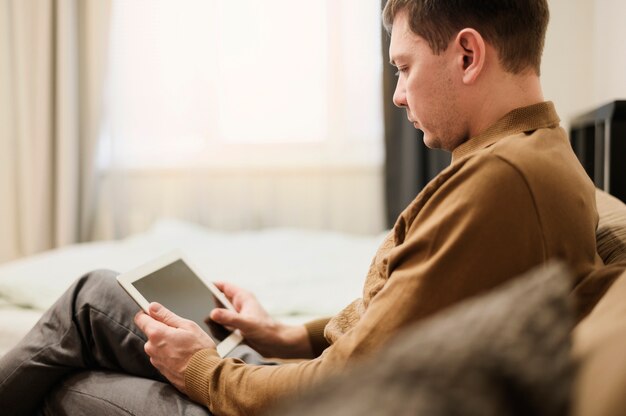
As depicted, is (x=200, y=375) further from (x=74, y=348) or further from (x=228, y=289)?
(x=228, y=289)

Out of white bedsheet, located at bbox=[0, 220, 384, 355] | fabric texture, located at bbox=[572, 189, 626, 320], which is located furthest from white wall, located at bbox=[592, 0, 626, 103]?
fabric texture, located at bbox=[572, 189, 626, 320]

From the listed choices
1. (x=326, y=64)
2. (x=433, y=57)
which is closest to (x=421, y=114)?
(x=433, y=57)

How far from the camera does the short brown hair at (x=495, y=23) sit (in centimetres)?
89

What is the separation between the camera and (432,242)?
74 centimetres

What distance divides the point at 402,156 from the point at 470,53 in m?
1.98

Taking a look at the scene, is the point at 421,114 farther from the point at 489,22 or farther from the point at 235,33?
the point at 235,33

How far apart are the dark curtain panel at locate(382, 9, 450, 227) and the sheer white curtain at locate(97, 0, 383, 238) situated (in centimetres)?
9

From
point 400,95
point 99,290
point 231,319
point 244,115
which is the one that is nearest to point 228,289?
point 231,319

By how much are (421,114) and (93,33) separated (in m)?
2.52

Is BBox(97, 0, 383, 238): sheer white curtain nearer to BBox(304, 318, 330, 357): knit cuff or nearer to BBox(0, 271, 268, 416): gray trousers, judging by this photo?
BBox(304, 318, 330, 357): knit cuff

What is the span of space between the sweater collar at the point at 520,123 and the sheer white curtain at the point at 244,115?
6.74 feet

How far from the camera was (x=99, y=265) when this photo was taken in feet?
6.13

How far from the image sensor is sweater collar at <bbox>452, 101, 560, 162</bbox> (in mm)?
900

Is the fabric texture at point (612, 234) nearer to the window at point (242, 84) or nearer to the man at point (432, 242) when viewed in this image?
the man at point (432, 242)
